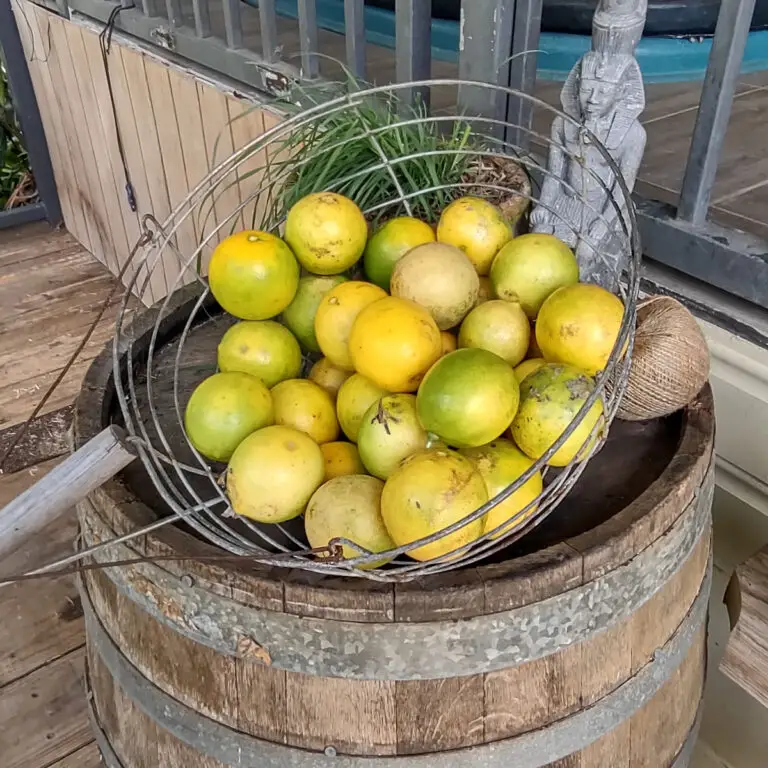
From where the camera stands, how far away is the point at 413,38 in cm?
123

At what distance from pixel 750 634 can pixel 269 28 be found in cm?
133

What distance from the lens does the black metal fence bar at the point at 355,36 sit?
1.34m

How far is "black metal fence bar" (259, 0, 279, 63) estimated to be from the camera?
5.09 feet

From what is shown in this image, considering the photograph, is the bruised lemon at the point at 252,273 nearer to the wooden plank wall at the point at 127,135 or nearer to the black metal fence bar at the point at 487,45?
the black metal fence bar at the point at 487,45

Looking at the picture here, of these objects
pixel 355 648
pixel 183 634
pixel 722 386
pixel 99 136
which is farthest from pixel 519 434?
pixel 99 136

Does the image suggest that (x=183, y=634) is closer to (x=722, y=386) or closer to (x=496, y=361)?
(x=496, y=361)

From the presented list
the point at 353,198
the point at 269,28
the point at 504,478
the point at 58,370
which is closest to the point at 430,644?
the point at 504,478

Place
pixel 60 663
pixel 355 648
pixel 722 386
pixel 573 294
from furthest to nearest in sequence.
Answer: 1. pixel 60 663
2. pixel 722 386
3. pixel 573 294
4. pixel 355 648

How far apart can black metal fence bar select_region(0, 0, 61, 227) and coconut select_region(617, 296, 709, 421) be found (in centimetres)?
284

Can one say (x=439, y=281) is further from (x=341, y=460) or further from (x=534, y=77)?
(x=534, y=77)

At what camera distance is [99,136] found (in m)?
2.61

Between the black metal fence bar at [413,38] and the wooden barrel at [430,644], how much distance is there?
0.75 meters

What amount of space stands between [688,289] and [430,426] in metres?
0.58

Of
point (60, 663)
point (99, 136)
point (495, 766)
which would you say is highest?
point (495, 766)
